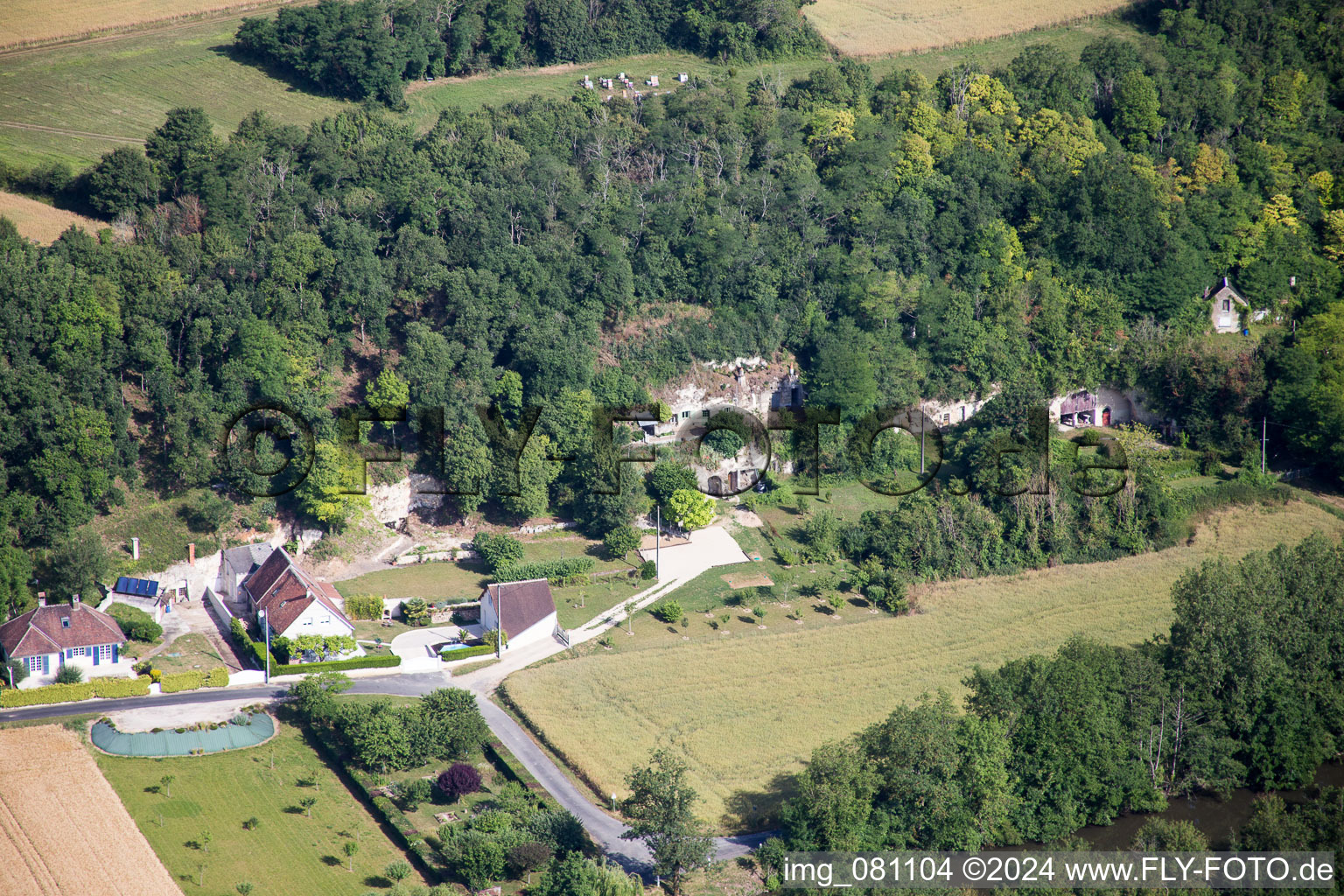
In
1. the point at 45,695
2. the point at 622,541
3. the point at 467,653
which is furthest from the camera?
the point at 622,541

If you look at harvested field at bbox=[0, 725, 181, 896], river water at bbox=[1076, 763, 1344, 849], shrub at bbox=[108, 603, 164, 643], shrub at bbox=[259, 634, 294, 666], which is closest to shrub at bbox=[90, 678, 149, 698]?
harvested field at bbox=[0, 725, 181, 896]

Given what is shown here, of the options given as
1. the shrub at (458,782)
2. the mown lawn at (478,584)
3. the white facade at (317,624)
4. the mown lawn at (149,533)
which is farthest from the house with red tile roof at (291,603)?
the shrub at (458,782)

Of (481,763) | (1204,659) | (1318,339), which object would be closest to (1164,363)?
(1318,339)

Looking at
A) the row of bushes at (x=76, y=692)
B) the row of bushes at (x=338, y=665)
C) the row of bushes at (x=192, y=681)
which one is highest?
the row of bushes at (x=76, y=692)

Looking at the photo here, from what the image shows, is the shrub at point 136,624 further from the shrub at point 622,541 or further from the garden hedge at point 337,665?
the shrub at point 622,541

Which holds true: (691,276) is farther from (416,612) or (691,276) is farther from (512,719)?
(512,719)

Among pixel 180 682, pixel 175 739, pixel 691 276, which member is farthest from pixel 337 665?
pixel 691 276

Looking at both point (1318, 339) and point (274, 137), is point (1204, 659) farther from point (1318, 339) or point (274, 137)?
point (274, 137)
